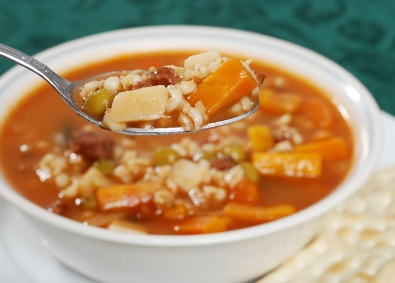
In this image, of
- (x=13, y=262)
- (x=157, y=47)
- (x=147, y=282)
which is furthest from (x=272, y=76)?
(x=13, y=262)

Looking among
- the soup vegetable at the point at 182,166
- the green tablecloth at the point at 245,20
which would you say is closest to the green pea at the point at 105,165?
the soup vegetable at the point at 182,166

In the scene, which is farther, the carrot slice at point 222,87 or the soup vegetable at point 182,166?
the soup vegetable at point 182,166

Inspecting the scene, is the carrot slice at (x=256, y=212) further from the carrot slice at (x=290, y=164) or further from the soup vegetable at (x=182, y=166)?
the carrot slice at (x=290, y=164)

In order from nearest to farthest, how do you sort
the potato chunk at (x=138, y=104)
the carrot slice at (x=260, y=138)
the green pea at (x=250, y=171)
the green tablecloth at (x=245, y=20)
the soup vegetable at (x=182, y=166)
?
the potato chunk at (x=138, y=104)
the soup vegetable at (x=182, y=166)
the green pea at (x=250, y=171)
the carrot slice at (x=260, y=138)
the green tablecloth at (x=245, y=20)

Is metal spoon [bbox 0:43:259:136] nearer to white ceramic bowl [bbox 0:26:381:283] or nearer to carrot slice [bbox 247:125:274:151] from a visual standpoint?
white ceramic bowl [bbox 0:26:381:283]

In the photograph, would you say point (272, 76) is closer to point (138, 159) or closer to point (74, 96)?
point (138, 159)

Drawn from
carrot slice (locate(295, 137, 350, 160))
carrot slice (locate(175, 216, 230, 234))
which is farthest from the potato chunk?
A: carrot slice (locate(295, 137, 350, 160))
